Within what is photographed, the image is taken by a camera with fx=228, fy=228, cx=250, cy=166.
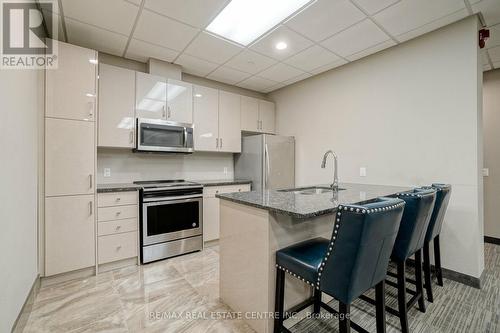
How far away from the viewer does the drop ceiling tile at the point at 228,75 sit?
3521 mm

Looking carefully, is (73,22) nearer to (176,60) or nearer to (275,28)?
(176,60)

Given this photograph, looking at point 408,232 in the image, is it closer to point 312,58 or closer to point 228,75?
point 312,58

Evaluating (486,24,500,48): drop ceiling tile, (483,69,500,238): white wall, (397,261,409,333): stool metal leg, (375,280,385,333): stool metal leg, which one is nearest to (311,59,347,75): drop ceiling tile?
(486,24,500,48): drop ceiling tile

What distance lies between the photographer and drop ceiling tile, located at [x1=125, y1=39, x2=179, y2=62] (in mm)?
2764

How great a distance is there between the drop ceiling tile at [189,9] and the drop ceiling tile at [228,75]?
3.99ft

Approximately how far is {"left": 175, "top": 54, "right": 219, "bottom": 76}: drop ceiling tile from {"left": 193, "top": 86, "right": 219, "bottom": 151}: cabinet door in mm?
284

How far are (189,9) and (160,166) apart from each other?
2155 millimetres

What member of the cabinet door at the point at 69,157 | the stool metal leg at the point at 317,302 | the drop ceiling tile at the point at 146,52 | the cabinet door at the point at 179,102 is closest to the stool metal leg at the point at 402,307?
the stool metal leg at the point at 317,302

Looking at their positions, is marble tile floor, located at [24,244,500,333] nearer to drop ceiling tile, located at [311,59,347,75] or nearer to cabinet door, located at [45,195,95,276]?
cabinet door, located at [45,195,95,276]

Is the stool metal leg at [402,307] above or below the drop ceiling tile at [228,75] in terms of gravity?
below

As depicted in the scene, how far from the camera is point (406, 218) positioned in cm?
155

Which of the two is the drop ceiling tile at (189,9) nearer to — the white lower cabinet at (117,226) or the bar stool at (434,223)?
the white lower cabinet at (117,226)

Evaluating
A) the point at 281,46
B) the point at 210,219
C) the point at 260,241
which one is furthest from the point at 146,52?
the point at 260,241

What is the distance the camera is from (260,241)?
1551 mm
